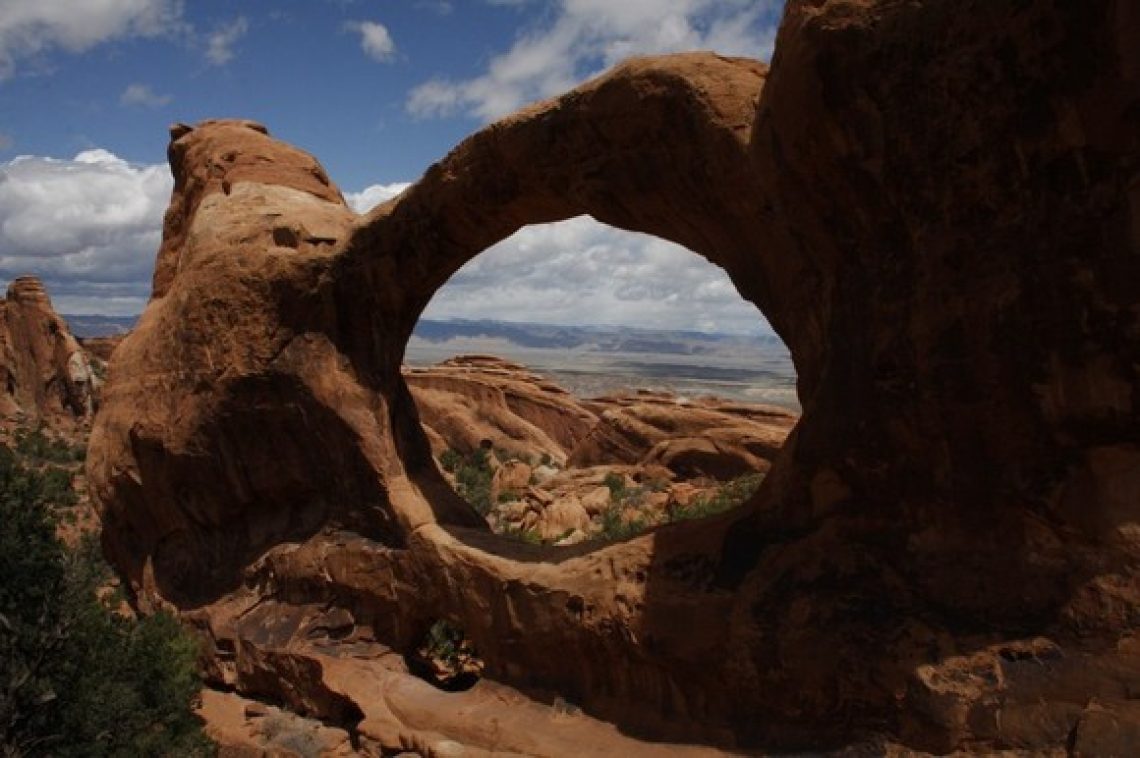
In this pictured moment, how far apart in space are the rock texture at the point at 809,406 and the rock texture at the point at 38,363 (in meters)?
35.8

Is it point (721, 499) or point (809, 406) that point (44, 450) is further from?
point (809, 406)

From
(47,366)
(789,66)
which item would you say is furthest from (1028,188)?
(47,366)

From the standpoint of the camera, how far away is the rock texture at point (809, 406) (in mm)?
5309

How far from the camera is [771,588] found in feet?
22.7

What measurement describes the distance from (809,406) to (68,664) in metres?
7.20

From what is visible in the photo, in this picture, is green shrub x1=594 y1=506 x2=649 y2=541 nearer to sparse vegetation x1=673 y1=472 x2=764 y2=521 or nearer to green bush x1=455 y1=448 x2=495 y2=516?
sparse vegetation x1=673 y1=472 x2=764 y2=521

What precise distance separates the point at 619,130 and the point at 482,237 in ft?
8.27

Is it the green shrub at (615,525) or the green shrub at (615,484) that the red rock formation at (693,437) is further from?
the green shrub at (615,525)

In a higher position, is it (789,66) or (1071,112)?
(789,66)

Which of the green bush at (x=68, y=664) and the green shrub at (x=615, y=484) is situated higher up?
the green bush at (x=68, y=664)

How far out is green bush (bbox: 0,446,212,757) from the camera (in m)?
7.63

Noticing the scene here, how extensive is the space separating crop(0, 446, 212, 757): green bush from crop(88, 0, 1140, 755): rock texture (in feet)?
4.40

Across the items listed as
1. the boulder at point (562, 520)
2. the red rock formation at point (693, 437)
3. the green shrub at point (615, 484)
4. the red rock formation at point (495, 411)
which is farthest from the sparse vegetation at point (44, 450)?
the boulder at point (562, 520)

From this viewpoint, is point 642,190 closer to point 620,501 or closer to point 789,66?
point 789,66
